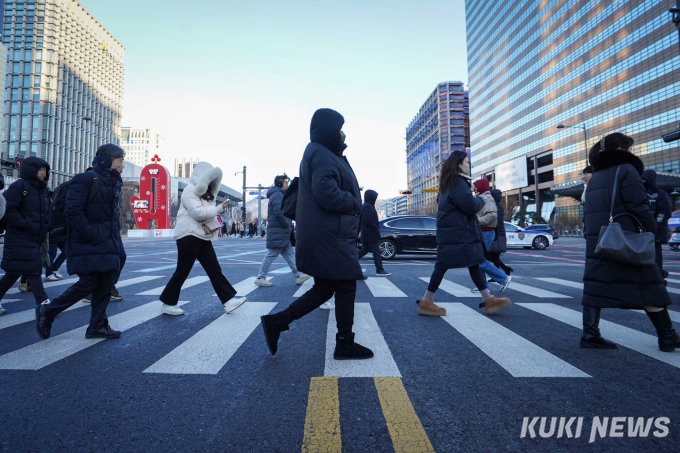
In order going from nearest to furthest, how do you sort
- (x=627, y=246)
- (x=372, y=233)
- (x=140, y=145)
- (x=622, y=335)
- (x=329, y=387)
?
1. (x=329, y=387)
2. (x=627, y=246)
3. (x=622, y=335)
4. (x=372, y=233)
5. (x=140, y=145)

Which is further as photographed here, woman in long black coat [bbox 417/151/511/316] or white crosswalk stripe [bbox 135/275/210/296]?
white crosswalk stripe [bbox 135/275/210/296]

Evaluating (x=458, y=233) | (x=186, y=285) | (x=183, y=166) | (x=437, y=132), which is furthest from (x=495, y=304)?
(x=183, y=166)

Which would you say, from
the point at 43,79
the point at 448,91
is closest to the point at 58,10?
the point at 43,79

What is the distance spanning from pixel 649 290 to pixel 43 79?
316ft

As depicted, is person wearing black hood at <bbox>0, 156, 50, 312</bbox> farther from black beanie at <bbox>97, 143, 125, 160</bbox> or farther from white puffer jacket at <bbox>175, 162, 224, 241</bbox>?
white puffer jacket at <bbox>175, 162, 224, 241</bbox>

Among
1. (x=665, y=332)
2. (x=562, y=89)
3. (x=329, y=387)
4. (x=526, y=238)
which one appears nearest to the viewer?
(x=329, y=387)

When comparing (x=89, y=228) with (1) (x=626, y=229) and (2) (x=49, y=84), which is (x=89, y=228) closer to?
(1) (x=626, y=229)

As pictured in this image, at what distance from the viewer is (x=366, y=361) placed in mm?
2877

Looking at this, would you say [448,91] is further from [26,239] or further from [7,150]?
[26,239]

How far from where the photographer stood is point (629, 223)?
10.5 ft

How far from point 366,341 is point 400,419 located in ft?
4.87

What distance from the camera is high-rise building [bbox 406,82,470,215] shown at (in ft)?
385

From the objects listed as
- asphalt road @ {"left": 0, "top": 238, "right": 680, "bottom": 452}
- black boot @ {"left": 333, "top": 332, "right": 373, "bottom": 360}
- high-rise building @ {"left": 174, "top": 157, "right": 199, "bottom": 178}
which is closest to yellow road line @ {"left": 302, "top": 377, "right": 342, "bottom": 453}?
asphalt road @ {"left": 0, "top": 238, "right": 680, "bottom": 452}

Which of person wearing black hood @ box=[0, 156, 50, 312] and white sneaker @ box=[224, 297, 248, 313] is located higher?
person wearing black hood @ box=[0, 156, 50, 312]
